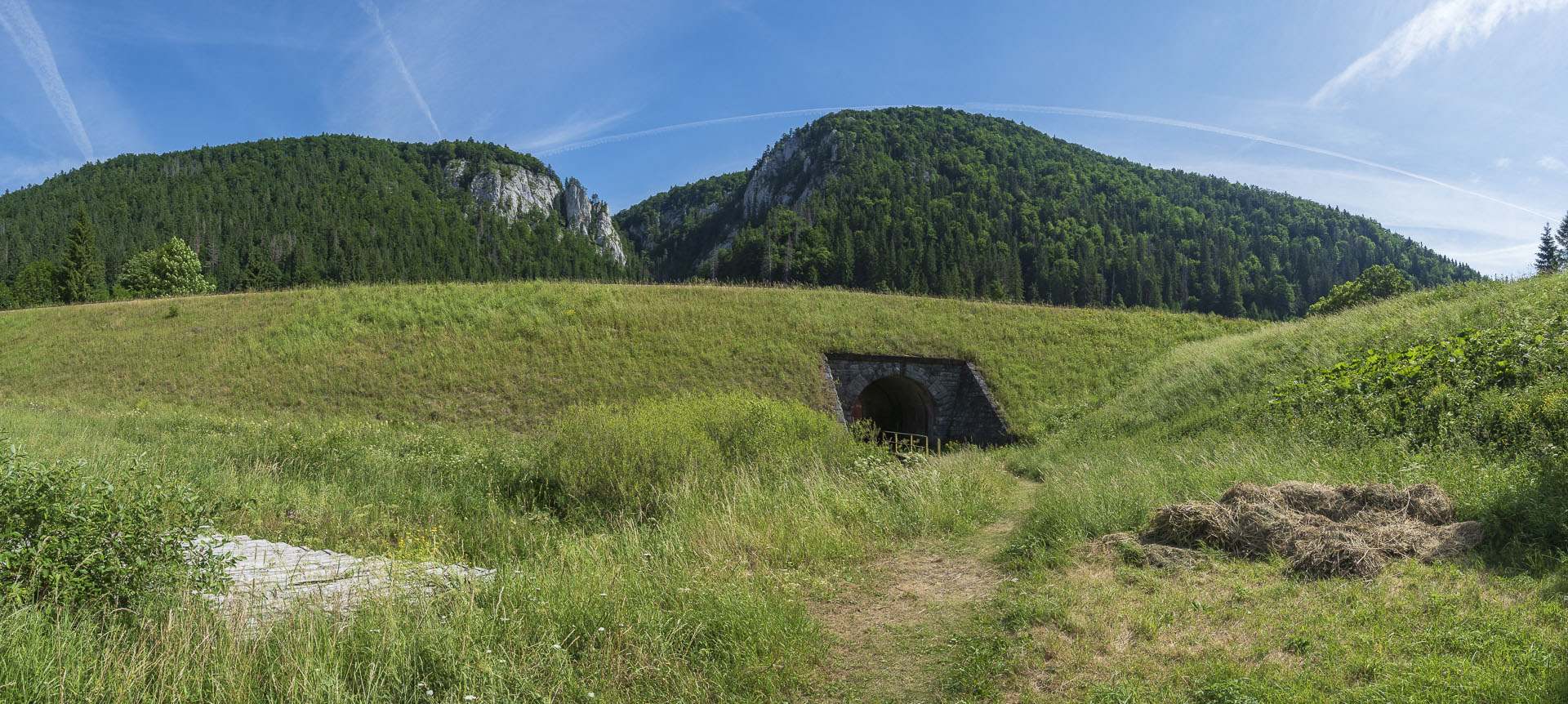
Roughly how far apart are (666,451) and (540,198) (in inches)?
7194

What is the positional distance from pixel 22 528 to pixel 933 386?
909 inches

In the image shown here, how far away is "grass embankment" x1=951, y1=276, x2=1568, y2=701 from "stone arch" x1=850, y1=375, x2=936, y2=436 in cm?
1081

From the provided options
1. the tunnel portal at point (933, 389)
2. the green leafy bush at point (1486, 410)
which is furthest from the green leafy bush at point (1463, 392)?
the tunnel portal at point (933, 389)

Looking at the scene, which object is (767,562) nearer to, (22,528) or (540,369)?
(22,528)

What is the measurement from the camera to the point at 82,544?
475 cm

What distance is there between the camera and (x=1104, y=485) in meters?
9.46

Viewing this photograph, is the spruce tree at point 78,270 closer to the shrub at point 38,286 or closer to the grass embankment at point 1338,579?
the shrub at point 38,286

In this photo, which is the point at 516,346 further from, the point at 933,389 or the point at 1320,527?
the point at 1320,527

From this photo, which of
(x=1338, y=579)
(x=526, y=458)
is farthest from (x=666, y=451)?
(x=1338, y=579)

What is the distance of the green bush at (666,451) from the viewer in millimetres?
10680

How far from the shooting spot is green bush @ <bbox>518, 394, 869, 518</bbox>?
10.7 m

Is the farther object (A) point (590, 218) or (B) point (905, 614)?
(A) point (590, 218)

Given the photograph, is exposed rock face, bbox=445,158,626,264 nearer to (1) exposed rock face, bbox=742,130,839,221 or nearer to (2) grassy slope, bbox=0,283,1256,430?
(1) exposed rock face, bbox=742,130,839,221

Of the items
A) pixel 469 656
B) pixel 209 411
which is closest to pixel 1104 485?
pixel 469 656
